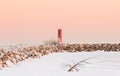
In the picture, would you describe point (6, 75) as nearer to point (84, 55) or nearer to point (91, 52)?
point (84, 55)

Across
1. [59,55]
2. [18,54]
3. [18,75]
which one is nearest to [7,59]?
[18,54]

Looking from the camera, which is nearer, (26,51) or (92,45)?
(26,51)

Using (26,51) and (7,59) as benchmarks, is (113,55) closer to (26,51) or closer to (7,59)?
(26,51)

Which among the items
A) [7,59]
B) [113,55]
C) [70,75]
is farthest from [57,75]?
[113,55]

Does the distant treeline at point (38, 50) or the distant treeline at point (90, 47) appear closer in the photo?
the distant treeline at point (38, 50)

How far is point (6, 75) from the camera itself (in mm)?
5719

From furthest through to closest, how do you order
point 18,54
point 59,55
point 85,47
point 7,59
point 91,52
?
point 85,47 < point 91,52 < point 59,55 < point 18,54 < point 7,59

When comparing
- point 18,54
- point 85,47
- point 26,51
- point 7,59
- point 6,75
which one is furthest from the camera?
point 85,47

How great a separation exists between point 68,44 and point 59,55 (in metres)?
2.29

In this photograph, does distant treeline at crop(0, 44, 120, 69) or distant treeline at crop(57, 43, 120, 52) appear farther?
distant treeline at crop(57, 43, 120, 52)

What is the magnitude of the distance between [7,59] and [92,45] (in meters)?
7.41

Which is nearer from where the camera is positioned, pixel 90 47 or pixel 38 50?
pixel 38 50

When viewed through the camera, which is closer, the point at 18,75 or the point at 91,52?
the point at 18,75

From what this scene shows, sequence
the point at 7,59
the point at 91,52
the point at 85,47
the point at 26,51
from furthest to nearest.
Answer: the point at 85,47
the point at 91,52
the point at 26,51
the point at 7,59
